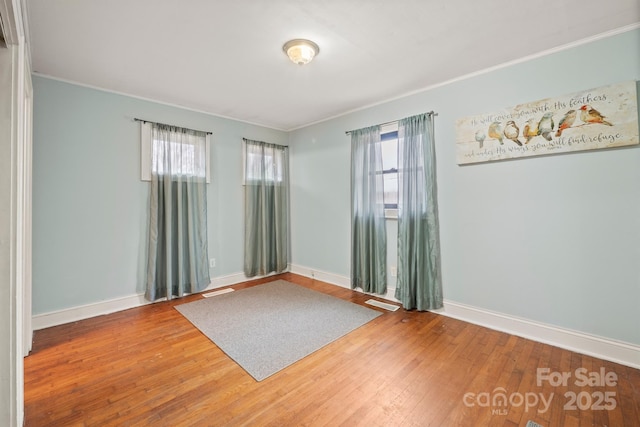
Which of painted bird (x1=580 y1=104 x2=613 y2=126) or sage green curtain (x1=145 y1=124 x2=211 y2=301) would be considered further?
sage green curtain (x1=145 y1=124 x2=211 y2=301)

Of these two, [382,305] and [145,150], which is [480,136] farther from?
[145,150]

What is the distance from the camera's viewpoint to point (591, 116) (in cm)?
213

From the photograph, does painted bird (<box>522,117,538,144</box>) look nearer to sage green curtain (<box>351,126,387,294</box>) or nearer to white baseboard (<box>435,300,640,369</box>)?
sage green curtain (<box>351,126,387,294</box>)

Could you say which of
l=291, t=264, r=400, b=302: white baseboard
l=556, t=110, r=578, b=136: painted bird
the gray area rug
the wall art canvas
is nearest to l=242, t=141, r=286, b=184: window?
l=291, t=264, r=400, b=302: white baseboard

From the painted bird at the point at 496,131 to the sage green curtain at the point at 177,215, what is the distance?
3496 millimetres

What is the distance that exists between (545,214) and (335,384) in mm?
2282

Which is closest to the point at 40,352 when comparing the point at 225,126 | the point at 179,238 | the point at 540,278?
the point at 179,238

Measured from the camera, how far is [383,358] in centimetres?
214

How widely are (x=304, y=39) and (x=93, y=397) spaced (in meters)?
2.93

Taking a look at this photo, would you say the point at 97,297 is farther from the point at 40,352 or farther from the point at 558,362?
the point at 558,362

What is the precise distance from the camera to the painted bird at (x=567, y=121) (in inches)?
86.8

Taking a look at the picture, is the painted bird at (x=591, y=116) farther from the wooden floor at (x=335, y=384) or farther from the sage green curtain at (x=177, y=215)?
the sage green curtain at (x=177, y=215)

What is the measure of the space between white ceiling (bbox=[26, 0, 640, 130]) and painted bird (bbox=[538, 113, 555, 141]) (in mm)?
585

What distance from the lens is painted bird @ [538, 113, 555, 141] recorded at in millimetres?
2303
